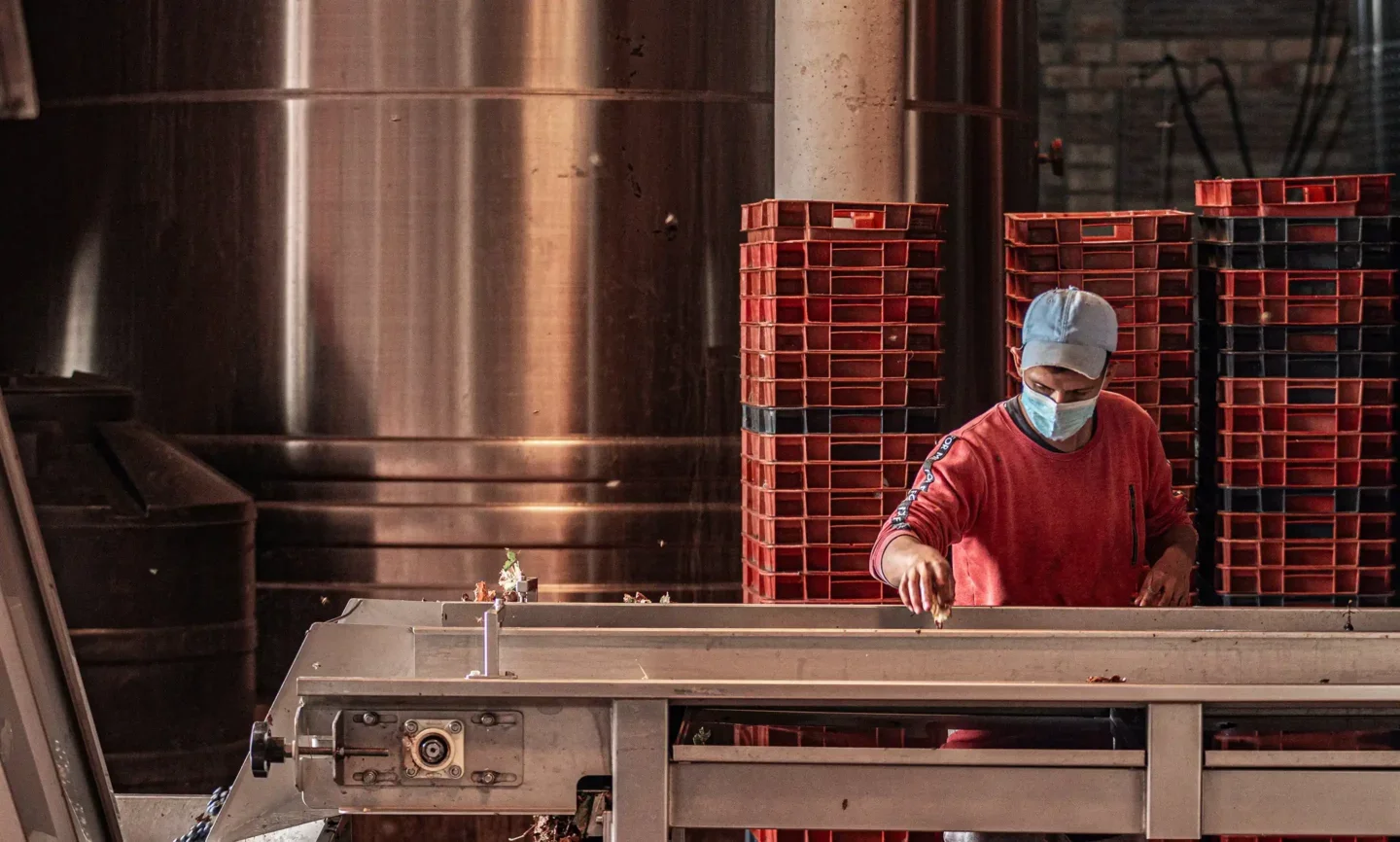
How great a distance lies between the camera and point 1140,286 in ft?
18.4

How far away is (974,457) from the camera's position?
12.1 feet

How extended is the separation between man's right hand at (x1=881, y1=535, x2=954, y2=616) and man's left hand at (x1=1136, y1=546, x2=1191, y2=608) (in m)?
0.68

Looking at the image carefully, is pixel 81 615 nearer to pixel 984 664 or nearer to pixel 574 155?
Answer: pixel 574 155

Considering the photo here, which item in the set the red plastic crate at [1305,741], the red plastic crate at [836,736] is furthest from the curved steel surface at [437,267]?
the red plastic crate at [1305,741]

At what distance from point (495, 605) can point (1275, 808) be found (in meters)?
1.30

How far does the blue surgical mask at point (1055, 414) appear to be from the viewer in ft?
12.0

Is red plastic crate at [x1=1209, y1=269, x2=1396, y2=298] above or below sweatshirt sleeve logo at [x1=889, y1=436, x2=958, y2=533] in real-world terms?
above

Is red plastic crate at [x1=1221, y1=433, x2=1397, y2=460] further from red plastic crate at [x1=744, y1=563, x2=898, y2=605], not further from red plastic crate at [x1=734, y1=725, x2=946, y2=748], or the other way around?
red plastic crate at [x1=734, y1=725, x2=946, y2=748]

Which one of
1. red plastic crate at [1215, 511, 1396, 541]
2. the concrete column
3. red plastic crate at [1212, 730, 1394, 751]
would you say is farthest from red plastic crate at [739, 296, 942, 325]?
red plastic crate at [1212, 730, 1394, 751]

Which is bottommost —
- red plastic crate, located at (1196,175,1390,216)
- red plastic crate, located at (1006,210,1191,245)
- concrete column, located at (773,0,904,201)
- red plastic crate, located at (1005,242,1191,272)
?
red plastic crate, located at (1005,242,1191,272)

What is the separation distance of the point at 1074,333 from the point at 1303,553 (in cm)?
231

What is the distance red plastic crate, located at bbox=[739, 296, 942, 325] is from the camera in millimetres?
5484

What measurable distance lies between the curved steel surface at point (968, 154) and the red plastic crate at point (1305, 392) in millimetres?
1787

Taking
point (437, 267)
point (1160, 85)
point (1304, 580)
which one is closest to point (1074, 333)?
point (1304, 580)
